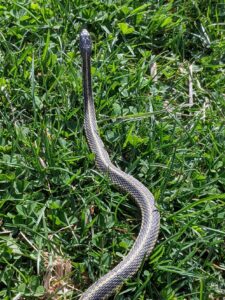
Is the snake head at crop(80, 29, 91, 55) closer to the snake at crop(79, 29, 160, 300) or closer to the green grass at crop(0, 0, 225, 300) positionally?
the snake at crop(79, 29, 160, 300)

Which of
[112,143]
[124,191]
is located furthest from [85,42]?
[124,191]

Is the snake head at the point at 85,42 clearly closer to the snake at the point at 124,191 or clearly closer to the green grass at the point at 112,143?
the snake at the point at 124,191

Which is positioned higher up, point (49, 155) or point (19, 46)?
point (19, 46)

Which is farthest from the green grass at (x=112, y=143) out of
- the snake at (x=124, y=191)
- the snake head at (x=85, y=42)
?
the snake head at (x=85, y=42)

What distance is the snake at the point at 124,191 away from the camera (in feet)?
14.5

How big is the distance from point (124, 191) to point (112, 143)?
0.51m

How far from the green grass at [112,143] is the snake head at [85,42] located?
0.62 ft

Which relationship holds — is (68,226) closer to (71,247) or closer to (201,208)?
(71,247)

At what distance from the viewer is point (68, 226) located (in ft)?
15.5

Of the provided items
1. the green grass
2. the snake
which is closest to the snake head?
the snake

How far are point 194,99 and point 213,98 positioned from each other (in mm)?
174

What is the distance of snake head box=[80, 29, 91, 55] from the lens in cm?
554

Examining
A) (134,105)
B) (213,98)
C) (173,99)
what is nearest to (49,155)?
(134,105)

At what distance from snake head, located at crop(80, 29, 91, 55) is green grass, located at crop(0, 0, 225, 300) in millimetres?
190
